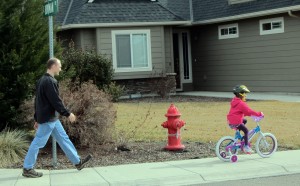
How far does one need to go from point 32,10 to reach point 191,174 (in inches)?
204

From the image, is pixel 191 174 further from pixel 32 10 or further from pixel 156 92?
pixel 156 92

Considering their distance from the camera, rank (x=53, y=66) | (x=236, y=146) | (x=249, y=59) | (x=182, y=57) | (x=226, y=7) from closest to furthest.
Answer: (x=53, y=66), (x=236, y=146), (x=249, y=59), (x=226, y=7), (x=182, y=57)

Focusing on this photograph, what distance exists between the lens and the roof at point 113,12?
1984 cm

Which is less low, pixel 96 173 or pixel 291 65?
pixel 291 65

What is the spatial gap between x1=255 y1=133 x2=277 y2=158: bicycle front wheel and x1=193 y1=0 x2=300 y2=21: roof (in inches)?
396

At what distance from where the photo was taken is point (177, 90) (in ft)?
75.2

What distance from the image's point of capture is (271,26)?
19594 mm

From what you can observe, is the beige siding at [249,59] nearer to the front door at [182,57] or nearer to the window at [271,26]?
the window at [271,26]

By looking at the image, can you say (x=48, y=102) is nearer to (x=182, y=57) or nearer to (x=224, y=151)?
(x=224, y=151)

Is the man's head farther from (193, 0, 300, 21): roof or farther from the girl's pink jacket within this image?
(193, 0, 300, 21): roof

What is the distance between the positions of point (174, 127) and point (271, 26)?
37.3 feet

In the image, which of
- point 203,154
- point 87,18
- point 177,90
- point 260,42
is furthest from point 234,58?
point 203,154

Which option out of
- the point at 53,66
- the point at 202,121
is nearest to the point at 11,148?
the point at 53,66

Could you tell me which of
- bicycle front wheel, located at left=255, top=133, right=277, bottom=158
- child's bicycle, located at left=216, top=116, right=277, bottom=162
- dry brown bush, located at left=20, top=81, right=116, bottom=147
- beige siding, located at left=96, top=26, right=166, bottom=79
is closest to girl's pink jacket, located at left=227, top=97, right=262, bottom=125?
child's bicycle, located at left=216, top=116, right=277, bottom=162
